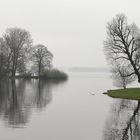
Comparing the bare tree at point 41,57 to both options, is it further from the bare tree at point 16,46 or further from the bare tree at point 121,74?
the bare tree at point 121,74

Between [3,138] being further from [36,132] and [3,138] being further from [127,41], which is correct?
[127,41]

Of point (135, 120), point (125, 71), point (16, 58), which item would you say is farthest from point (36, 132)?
point (16, 58)

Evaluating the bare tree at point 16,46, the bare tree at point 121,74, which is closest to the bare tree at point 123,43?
the bare tree at point 121,74

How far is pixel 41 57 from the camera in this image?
117 metres

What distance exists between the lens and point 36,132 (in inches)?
715

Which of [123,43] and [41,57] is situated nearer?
[123,43]

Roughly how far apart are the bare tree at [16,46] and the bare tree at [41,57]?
10.9 meters

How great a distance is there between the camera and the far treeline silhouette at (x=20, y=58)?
10169 cm

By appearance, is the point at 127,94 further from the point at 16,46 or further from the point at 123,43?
the point at 16,46

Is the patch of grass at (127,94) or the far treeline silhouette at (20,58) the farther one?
the far treeline silhouette at (20,58)

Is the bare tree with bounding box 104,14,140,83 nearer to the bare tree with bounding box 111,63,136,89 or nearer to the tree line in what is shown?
the bare tree with bounding box 111,63,136,89

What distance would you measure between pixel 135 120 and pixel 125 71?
25530 mm

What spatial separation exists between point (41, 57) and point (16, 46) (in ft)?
57.2

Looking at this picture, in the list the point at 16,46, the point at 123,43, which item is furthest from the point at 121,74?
the point at 16,46
